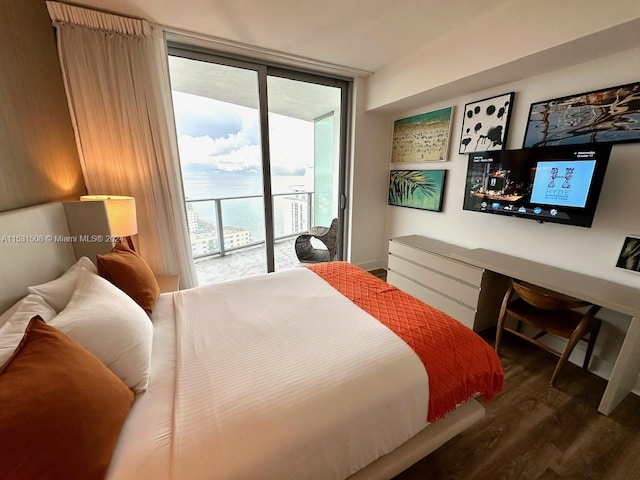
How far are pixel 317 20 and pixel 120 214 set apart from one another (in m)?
2.13

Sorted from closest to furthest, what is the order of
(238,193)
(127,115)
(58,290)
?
(58,290) < (127,115) < (238,193)

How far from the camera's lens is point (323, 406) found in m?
0.93

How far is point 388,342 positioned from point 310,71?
2965 millimetres

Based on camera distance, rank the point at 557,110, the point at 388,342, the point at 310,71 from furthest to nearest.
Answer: the point at 310,71 → the point at 557,110 → the point at 388,342

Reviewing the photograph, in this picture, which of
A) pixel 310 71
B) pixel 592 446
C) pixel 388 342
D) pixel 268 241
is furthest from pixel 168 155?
pixel 592 446

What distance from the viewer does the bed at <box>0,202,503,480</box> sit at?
0.81 m

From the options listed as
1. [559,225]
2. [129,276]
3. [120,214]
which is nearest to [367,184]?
[559,225]

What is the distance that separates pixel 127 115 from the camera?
215cm

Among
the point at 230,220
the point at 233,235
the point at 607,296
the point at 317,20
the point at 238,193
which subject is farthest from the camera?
the point at 233,235

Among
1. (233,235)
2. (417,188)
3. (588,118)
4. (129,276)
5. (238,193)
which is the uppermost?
(588,118)

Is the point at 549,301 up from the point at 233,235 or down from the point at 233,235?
up

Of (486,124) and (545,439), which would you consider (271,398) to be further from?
(486,124)

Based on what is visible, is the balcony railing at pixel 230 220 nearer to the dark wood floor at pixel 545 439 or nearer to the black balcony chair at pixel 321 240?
the black balcony chair at pixel 321 240

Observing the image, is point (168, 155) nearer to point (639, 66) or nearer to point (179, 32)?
point (179, 32)
